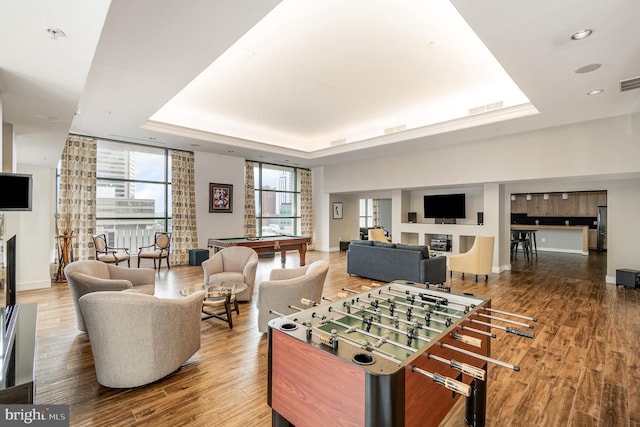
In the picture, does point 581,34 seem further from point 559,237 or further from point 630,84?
point 559,237

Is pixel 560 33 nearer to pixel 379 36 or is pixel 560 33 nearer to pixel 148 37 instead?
pixel 379 36

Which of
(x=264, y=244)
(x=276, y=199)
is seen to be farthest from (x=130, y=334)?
(x=276, y=199)

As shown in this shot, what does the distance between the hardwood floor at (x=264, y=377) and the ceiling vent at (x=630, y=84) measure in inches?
116

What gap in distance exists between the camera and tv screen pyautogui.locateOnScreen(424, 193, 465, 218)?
8.12 metres

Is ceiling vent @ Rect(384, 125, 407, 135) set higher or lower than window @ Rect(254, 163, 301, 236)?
higher

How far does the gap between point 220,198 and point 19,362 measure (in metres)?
7.14

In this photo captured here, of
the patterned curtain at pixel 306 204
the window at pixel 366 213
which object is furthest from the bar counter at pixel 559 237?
the patterned curtain at pixel 306 204

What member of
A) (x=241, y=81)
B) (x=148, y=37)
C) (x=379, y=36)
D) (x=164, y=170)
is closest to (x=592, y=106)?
(x=379, y=36)

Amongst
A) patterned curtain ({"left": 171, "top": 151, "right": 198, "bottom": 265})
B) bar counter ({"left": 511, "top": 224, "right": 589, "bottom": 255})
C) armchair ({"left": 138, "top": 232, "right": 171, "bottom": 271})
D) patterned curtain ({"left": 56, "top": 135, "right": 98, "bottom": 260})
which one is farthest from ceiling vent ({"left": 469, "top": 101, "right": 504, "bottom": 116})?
patterned curtain ({"left": 56, "top": 135, "right": 98, "bottom": 260})

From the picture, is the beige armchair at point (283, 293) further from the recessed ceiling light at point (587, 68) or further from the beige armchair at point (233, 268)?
the recessed ceiling light at point (587, 68)

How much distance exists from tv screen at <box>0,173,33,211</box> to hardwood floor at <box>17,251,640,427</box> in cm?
145

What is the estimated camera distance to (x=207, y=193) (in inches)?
320

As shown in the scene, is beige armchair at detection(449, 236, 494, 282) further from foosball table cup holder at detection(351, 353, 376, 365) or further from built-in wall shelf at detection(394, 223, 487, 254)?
foosball table cup holder at detection(351, 353, 376, 365)

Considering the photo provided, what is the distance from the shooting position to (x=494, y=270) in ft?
23.1
